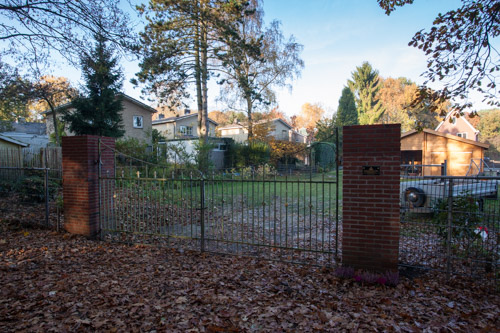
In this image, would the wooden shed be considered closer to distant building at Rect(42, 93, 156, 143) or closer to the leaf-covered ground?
the leaf-covered ground

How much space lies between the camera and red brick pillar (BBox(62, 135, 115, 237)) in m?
5.89

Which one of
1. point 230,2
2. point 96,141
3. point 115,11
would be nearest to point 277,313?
point 96,141

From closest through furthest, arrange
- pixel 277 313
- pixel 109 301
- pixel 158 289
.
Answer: pixel 277 313 → pixel 109 301 → pixel 158 289

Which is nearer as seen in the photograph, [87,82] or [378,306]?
[378,306]

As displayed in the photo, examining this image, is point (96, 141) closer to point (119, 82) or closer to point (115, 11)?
point (115, 11)

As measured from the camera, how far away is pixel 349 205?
13.5 ft

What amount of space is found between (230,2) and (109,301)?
1435cm

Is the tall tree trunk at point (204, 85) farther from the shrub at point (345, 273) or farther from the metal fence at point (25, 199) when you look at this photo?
the shrub at point (345, 273)

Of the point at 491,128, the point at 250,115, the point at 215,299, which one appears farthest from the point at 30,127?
the point at 491,128

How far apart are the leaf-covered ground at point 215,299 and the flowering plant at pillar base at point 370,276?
0.26 feet

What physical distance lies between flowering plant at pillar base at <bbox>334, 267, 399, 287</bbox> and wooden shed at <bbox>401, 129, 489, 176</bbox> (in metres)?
17.0

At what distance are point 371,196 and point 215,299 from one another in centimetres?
242

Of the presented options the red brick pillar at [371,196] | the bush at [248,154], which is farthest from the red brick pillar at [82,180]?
the bush at [248,154]

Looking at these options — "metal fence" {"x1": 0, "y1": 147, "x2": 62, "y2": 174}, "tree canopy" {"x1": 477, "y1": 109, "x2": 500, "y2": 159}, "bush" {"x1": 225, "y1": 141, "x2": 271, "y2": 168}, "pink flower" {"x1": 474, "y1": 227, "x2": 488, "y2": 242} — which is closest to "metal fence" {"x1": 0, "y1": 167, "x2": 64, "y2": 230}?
"metal fence" {"x1": 0, "y1": 147, "x2": 62, "y2": 174}
